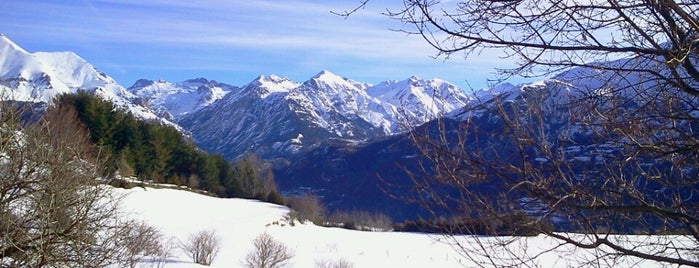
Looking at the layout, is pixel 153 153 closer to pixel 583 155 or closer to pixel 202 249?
pixel 202 249

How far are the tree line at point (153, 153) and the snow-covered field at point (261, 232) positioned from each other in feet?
9.43

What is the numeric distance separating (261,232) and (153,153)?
1687cm

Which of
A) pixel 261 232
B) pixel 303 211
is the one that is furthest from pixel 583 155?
pixel 303 211

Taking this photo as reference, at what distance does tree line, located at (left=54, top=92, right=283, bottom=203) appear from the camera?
3200cm

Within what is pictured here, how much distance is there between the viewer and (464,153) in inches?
114

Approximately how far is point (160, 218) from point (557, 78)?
68.1 ft

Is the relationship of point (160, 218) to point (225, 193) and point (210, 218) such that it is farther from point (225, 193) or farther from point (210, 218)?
point (225, 193)

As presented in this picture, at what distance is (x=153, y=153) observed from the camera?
122ft

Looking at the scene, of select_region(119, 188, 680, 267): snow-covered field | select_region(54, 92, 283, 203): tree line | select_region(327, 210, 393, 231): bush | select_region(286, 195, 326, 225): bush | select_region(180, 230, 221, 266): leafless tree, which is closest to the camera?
select_region(180, 230, 221, 266): leafless tree

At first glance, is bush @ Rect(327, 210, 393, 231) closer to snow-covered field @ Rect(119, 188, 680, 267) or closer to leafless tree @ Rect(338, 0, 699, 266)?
snow-covered field @ Rect(119, 188, 680, 267)

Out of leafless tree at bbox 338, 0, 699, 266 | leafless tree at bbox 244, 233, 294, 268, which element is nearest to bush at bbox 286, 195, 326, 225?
leafless tree at bbox 244, 233, 294, 268

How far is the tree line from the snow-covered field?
287 centimetres

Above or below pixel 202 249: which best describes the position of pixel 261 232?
above

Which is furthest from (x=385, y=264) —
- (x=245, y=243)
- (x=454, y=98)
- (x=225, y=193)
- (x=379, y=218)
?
(x=225, y=193)
